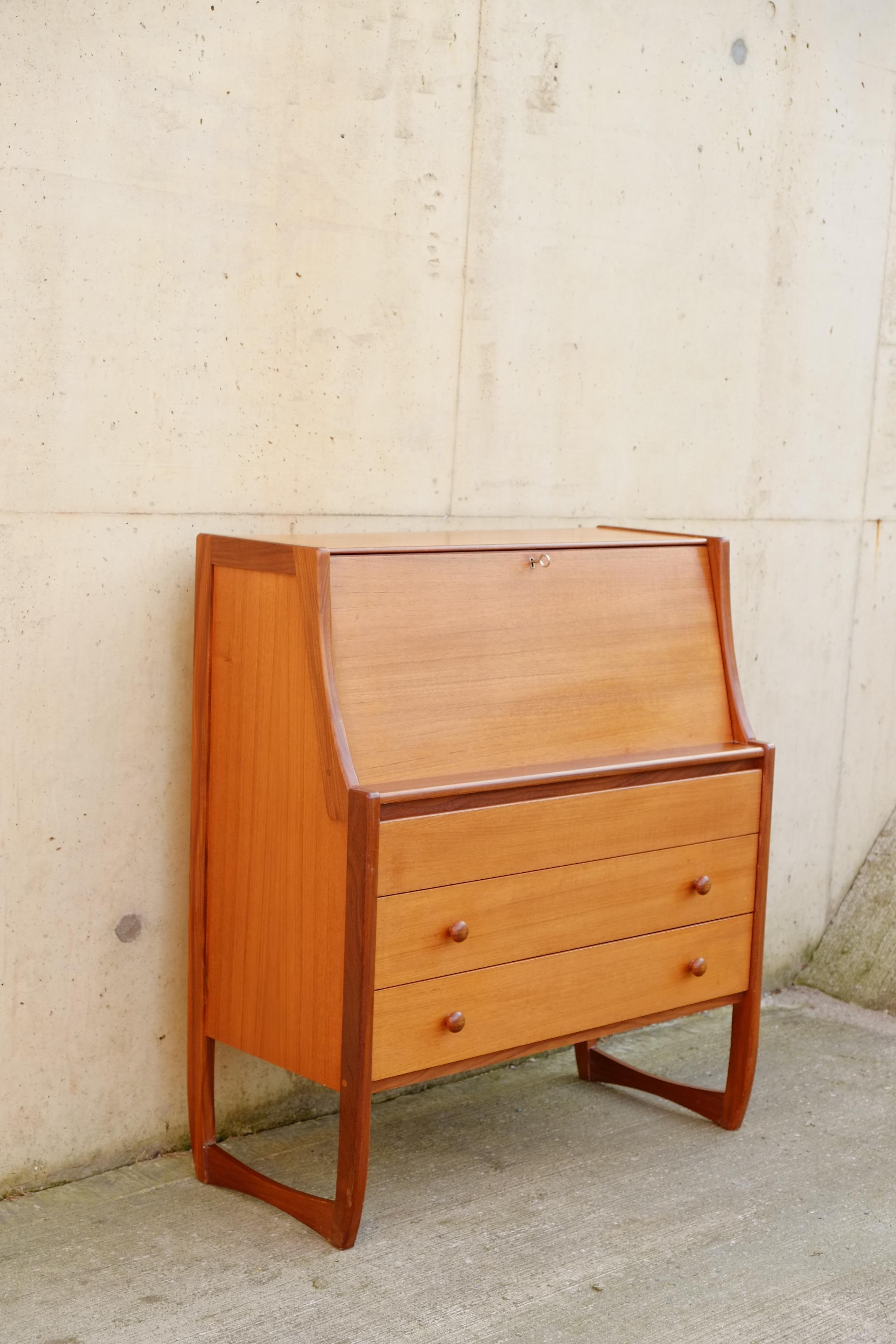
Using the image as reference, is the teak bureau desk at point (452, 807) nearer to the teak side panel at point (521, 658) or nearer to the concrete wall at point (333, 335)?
the teak side panel at point (521, 658)

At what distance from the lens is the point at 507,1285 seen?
272 centimetres

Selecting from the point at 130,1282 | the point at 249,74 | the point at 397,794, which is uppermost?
the point at 249,74

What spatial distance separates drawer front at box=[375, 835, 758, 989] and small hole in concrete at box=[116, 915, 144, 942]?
678 millimetres

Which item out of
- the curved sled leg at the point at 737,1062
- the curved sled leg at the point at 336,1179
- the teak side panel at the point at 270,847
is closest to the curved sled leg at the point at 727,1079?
the curved sled leg at the point at 737,1062

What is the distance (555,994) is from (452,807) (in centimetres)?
48

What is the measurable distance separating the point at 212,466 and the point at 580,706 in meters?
0.89

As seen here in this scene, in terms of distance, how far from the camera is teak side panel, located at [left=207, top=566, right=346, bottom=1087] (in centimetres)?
274

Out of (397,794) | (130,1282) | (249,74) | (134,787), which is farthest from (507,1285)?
(249,74)

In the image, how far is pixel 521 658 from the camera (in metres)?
2.95

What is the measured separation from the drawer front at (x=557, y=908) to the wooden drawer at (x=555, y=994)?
0.09 feet

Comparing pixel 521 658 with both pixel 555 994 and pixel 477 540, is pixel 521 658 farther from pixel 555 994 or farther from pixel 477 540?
pixel 555 994

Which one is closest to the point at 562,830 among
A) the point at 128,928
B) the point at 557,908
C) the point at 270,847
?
the point at 557,908

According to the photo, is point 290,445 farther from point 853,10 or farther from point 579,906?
point 853,10

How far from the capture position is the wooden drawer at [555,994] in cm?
274
